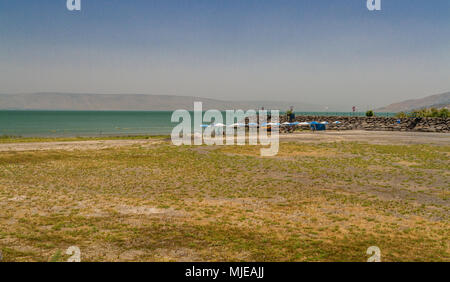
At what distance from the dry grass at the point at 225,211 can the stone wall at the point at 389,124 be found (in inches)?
1279

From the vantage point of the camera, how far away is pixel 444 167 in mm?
18641

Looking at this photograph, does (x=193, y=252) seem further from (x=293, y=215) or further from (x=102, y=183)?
(x=102, y=183)

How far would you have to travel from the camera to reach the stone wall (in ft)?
154

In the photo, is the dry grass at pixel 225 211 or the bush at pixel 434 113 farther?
the bush at pixel 434 113

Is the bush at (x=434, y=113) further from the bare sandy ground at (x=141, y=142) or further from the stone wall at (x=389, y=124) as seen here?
the bare sandy ground at (x=141, y=142)

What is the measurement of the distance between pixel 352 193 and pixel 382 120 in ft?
145

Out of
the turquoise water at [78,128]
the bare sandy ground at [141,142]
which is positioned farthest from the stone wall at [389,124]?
the turquoise water at [78,128]

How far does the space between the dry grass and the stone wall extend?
3249 cm

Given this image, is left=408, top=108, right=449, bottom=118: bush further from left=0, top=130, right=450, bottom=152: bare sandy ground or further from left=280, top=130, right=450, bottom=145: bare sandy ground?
left=0, top=130, right=450, bottom=152: bare sandy ground

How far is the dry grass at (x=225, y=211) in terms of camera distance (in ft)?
24.6

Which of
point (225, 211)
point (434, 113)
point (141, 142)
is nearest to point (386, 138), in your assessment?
point (434, 113)

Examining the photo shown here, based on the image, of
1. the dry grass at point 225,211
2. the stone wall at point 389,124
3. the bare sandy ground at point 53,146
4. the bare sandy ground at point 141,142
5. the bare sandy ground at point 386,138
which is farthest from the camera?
the stone wall at point 389,124
